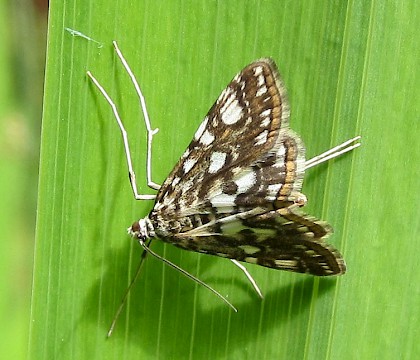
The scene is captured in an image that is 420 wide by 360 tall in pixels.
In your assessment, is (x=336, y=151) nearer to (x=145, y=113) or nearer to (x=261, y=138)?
(x=261, y=138)

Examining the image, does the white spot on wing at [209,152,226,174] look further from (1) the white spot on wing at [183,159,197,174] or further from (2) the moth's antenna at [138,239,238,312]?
(2) the moth's antenna at [138,239,238,312]

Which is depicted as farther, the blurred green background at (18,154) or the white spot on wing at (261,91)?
the blurred green background at (18,154)

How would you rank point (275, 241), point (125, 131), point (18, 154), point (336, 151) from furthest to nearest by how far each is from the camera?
point (18, 154) < point (125, 131) < point (275, 241) < point (336, 151)

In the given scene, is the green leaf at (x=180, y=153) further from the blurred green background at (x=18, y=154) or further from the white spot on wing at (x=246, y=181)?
the blurred green background at (x=18, y=154)

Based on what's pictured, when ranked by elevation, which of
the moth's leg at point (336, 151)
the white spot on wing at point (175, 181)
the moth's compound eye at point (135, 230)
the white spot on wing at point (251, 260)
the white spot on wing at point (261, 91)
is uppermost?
the white spot on wing at point (261, 91)

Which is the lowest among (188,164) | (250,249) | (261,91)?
(250,249)

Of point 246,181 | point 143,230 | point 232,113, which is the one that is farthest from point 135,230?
point 232,113

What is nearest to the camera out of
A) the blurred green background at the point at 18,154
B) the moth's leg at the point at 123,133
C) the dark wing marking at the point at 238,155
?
the dark wing marking at the point at 238,155

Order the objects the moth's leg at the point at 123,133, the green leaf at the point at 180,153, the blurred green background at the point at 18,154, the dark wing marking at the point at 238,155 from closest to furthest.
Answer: the green leaf at the point at 180,153 < the dark wing marking at the point at 238,155 < the moth's leg at the point at 123,133 < the blurred green background at the point at 18,154

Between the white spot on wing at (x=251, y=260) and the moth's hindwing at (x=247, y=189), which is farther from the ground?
the moth's hindwing at (x=247, y=189)

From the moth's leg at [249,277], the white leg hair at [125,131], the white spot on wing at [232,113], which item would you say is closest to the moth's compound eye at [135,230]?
the white leg hair at [125,131]
